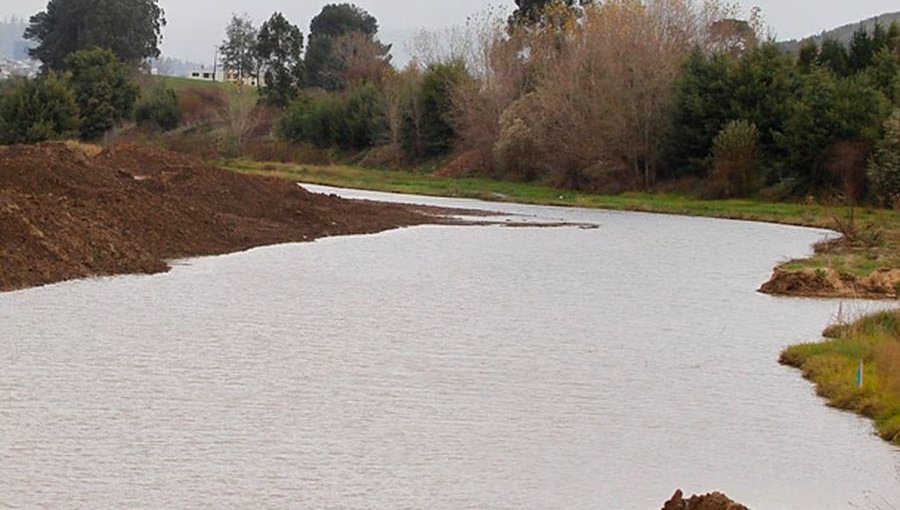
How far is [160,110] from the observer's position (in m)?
98.1

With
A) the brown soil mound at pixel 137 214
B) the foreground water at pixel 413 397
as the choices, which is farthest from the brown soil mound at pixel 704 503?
the brown soil mound at pixel 137 214

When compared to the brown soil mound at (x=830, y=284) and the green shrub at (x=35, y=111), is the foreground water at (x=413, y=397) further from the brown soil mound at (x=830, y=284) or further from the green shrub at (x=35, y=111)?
the green shrub at (x=35, y=111)

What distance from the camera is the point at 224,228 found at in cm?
3641

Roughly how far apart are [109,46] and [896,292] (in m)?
102

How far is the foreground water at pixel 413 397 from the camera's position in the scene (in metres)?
12.7

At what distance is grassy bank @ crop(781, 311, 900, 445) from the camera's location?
1628cm

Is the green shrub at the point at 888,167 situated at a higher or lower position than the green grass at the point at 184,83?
lower

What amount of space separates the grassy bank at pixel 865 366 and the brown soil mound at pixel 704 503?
16.2ft

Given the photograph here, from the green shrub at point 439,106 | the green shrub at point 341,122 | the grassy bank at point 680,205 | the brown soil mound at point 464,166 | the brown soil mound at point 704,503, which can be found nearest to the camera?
the brown soil mound at point 704,503

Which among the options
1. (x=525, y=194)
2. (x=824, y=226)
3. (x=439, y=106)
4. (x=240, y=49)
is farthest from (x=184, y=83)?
(x=824, y=226)

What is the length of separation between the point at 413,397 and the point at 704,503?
645cm

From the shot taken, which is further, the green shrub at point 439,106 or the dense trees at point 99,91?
the dense trees at point 99,91

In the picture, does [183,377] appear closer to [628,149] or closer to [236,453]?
[236,453]

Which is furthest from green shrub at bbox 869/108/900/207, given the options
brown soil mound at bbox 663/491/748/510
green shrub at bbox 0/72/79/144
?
green shrub at bbox 0/72/79/144
